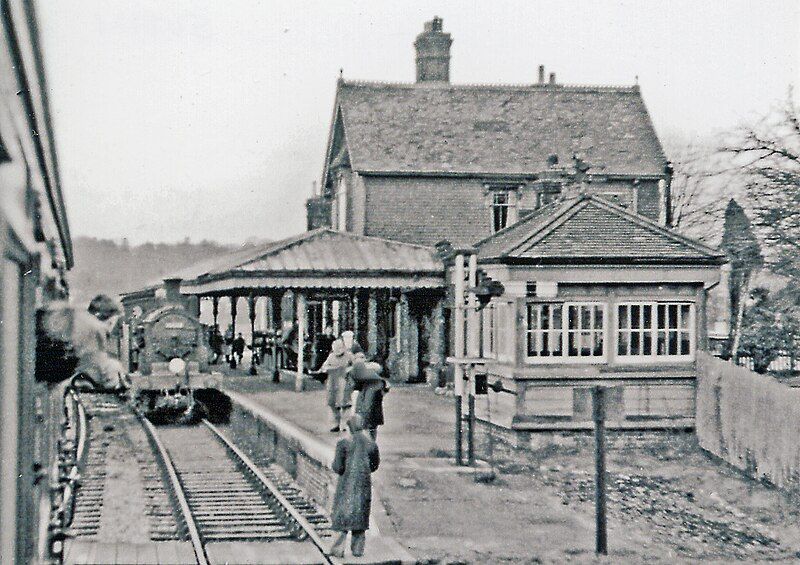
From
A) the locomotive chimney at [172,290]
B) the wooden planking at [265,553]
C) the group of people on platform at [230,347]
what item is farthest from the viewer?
the group of people on platform at [230,347]

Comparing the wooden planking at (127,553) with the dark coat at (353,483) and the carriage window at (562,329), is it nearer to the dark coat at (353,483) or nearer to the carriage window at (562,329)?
the dark coat at (353,483)

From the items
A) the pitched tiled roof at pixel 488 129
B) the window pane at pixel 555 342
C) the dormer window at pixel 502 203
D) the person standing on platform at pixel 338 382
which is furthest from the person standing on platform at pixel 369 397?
the dormer window at pixel 502 203

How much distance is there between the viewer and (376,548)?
9188 mm

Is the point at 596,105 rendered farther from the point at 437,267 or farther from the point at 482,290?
the point at 482,290

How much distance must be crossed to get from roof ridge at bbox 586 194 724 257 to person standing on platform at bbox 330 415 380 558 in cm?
840

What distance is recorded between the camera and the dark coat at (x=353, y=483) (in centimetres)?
880

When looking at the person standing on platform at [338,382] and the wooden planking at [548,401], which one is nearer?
the person standing on platform at [338,382]

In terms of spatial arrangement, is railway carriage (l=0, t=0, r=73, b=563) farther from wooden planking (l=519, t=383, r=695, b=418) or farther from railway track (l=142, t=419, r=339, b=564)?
wooden planking (l=519, t=383, r=695, b=418)

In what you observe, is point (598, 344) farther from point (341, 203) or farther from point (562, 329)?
point (341, 203)

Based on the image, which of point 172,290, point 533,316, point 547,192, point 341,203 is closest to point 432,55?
point 341,203

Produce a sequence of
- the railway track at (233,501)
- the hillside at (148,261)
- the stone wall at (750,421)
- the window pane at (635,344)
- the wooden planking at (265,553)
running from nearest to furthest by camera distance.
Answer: the wooden planking at (265,553) < the railway track at (233,501) < the stone wall at (750,421) < the window pane at (635,344) < the hillside at (148,261)

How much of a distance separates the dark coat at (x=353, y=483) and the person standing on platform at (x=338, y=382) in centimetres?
537

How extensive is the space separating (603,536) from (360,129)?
1674 cm

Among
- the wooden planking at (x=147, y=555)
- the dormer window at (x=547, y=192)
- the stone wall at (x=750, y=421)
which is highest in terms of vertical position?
the dormer window at (x=547, y=192)
